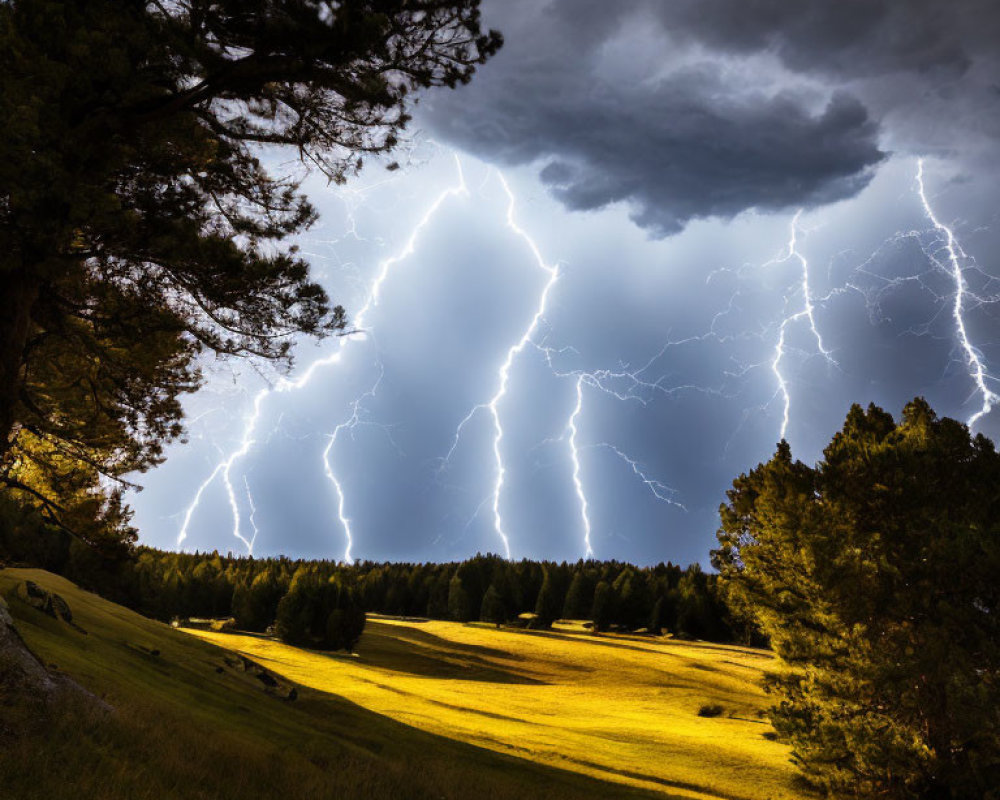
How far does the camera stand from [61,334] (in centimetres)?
1105

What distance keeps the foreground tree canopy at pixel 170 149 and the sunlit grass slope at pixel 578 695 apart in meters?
18.9

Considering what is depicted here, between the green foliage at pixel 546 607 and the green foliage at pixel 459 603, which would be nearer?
the green foliage at pixel 546 607

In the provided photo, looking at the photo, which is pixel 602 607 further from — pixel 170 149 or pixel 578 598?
pixel 170 149

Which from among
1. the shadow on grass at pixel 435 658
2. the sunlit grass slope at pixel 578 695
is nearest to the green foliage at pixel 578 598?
the sunlit grass slope at pixel 578 695

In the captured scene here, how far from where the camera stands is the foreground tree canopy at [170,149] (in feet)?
27.4

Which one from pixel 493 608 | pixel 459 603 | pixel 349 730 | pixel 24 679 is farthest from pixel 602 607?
pixel 24 679

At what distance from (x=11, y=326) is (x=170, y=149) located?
3822 mm

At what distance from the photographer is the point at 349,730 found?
67.8ft

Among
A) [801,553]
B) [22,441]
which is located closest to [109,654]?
[22,441]

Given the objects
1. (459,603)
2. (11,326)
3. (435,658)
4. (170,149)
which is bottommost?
(435,658)

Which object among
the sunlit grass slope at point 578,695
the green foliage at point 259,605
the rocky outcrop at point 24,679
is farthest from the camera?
the green foliage at point 259,605

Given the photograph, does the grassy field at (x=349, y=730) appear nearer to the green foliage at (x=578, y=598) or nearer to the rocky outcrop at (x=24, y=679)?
the rocky outcrop at (x=24, y=679)

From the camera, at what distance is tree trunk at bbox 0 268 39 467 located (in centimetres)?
923

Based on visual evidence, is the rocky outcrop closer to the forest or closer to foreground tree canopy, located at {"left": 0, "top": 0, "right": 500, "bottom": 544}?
foreground tree canopy, located at {"left": 0, "top": 0, "right": 500, "bottom": 544}
